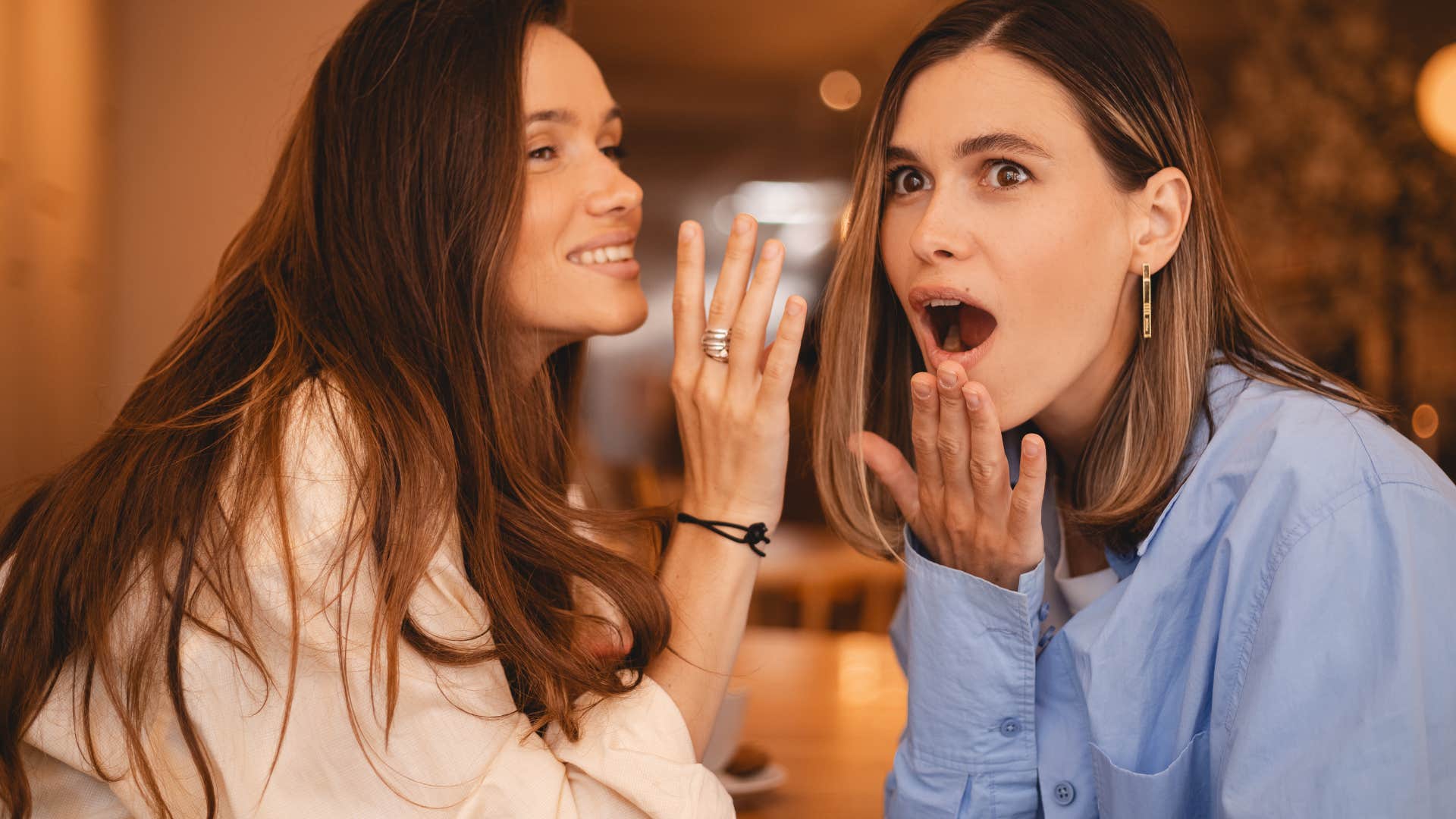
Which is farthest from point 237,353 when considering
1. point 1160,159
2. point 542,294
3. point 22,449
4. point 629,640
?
point 22,449

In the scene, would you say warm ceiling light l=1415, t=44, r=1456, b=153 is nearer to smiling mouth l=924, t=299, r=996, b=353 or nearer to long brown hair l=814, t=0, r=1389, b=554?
long brown hair l=814, t=0, r=1389, b=554

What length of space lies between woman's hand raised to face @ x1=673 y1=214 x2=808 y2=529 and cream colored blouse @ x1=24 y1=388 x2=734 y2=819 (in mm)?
276

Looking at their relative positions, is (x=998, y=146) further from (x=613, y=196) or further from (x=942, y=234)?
(x=613, y=196)

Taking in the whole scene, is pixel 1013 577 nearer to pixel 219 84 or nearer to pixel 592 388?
pixel 219 84

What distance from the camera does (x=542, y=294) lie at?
3.98 feet

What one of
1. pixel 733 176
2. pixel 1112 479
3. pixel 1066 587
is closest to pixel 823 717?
pixel 1066 587

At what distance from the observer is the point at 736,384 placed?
1074mm

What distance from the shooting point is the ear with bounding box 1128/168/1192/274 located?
42.8 inches

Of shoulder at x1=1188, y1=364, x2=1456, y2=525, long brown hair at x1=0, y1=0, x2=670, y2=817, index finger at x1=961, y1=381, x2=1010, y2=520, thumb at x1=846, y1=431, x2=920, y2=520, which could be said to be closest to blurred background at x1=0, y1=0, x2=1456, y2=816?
thumb at x1=846, y1=431, x2=920, y2=520

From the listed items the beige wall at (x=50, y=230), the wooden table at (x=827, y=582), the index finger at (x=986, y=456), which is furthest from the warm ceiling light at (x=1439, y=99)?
the beige wall at (x=50, y=230)

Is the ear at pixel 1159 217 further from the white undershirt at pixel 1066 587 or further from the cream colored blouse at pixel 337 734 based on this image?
the cream colored blouse at pixel 337 734

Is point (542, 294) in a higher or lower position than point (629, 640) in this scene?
higher

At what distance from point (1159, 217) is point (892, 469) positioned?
0.40m

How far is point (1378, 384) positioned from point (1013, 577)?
9.69ft
